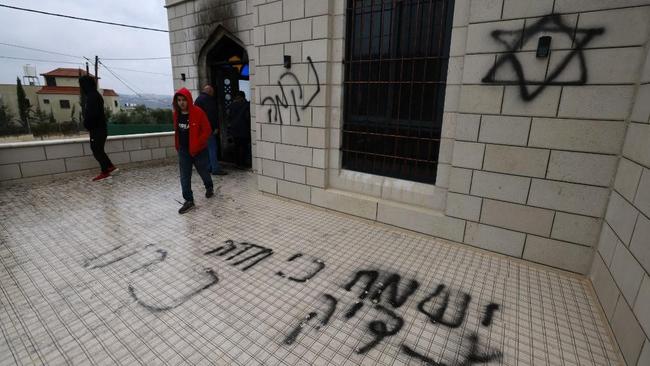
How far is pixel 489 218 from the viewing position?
3463 millimetres

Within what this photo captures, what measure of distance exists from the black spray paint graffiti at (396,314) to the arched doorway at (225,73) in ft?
16.4

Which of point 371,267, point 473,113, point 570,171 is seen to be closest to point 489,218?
point 570,171

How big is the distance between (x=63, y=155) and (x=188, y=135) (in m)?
3.60

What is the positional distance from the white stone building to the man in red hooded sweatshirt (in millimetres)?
1108

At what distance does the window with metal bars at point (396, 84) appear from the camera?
371 centimetres

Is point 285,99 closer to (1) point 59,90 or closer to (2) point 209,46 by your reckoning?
(2) point 209,46

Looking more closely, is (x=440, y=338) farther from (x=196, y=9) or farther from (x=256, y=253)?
(x=196, y=9)

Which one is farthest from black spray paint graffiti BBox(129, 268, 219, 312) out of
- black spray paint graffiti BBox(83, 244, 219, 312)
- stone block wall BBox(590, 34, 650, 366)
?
stone block wall BBox(590, 34, 650, 366)

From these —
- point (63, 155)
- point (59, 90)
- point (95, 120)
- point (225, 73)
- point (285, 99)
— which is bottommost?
point (63, 155)

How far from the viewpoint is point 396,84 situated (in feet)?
13.2

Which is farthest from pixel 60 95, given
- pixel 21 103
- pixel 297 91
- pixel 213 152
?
pixel 297 91

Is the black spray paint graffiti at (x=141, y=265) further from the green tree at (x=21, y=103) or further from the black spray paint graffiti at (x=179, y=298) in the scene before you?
the green tree at (x=21, y=103)

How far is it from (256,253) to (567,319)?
289 centimetres

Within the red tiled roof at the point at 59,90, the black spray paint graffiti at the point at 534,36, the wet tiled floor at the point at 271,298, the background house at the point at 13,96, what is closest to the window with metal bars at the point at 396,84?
the black spray paint graffiti at the point at 534,36
